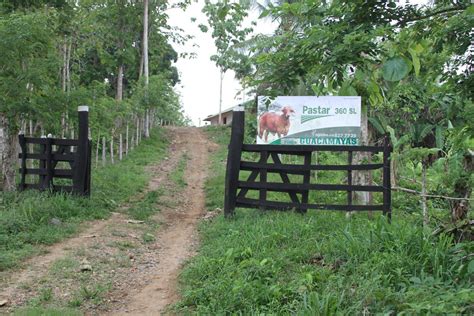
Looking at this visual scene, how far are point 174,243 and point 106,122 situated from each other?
885 cm

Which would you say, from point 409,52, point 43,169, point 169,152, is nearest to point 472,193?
point 409,52

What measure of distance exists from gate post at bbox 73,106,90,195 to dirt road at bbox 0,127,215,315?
1.04 meters

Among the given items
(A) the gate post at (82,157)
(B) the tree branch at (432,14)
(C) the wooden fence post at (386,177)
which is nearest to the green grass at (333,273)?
(C) the wooden fence post at (386,177)

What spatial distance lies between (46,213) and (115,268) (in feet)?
9.63

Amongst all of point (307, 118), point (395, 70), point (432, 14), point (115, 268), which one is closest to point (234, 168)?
point (307, 118)

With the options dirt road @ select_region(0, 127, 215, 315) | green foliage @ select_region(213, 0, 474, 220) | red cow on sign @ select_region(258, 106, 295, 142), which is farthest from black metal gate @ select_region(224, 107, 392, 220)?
green foliage @ select_region(213, 0, 474, 220)

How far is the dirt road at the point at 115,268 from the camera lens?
16.8ft

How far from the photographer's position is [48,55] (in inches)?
426

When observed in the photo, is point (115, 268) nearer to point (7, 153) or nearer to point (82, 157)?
point (82, 157)

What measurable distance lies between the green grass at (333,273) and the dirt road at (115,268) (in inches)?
17.3

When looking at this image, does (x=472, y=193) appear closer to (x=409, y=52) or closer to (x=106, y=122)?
(x=409, y=52)

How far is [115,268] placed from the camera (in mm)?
6445

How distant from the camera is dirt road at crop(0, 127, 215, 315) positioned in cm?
512

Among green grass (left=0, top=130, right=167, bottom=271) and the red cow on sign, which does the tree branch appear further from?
the red cow on sign
